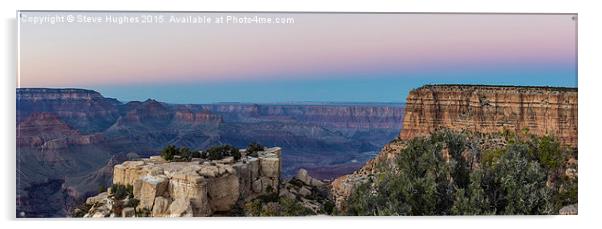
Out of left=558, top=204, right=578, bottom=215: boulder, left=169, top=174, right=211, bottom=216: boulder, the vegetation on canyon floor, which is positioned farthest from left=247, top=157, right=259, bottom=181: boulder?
left=558, top=204, right=578, bottom=215: boulder

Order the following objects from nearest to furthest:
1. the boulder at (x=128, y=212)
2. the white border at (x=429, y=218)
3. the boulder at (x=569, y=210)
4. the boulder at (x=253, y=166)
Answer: the white border at (x=429, y=218) → the boulder at (x=128, y=212) → the boulder at (x=569, y=210) → the boulder at (x=253, y=166)

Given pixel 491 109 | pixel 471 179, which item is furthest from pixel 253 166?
pixel 491 109

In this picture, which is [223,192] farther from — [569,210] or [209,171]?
[569,210]

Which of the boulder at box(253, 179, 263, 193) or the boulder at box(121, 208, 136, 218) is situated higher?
the boulder at box(253, 179, 263, 193)

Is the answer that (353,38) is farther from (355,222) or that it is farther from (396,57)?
(355,222)

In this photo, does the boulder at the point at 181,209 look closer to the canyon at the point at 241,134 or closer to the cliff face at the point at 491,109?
the canyon at the point at 241,134

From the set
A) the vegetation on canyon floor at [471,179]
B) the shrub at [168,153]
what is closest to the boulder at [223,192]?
the shrub at [168,153]

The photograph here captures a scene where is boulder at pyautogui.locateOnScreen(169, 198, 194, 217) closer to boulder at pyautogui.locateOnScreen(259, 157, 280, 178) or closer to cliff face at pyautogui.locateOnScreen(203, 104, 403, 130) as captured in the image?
boulder at pyautogui.locateOnScreen(259, 157, 280, 178)
